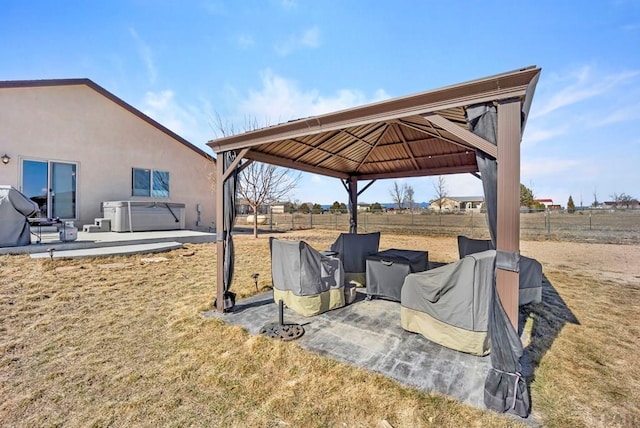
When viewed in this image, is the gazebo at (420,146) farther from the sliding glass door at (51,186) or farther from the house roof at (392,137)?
the sliding glass door at (51,186)

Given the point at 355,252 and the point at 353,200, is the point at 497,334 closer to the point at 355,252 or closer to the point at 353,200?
the point at 355,252

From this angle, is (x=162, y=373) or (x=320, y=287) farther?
(x=320, y=287)

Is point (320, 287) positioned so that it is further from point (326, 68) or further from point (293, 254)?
point (326, 68)

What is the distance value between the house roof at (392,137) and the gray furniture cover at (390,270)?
76.9 inches

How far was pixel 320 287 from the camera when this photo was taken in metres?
4.01

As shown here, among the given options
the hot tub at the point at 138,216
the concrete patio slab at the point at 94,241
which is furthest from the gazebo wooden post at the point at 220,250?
the hot tub at the point at 138,216

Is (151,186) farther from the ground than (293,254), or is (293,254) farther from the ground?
(151,186)

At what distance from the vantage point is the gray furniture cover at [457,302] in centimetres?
281

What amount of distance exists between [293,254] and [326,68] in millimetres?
6134

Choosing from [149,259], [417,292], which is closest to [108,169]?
[149,259]

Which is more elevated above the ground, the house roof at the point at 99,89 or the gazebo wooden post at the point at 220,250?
the house roof at the point at 99,89

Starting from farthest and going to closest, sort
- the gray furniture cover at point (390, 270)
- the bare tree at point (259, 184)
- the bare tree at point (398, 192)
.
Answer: the bare tree at point (398, 192) < the bare tree at point (259, 184) < the gray furniture cover at point (390, 270)

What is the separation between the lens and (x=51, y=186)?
360 inches

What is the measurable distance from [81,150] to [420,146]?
11.5 m
